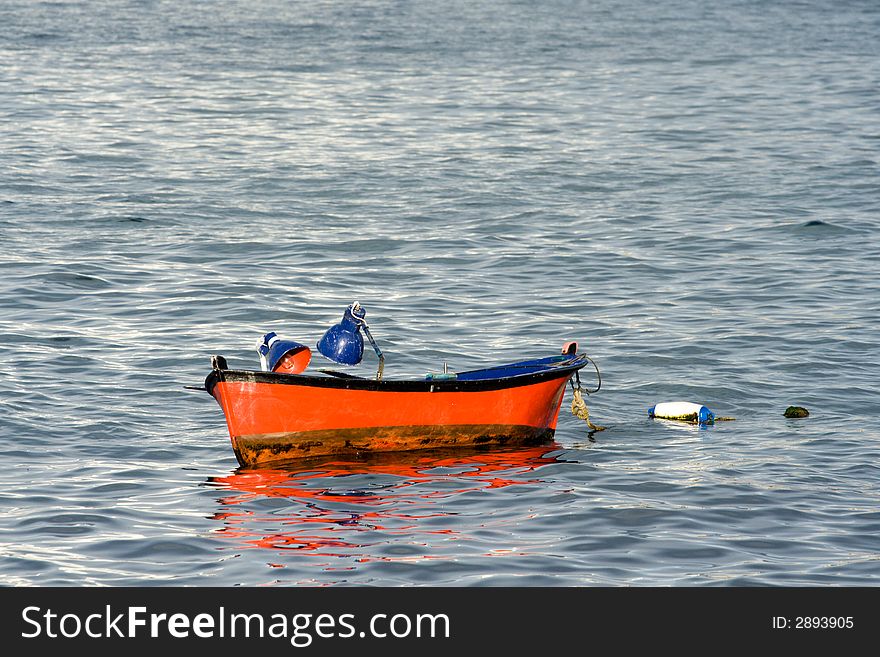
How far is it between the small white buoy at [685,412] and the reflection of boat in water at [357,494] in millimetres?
1802

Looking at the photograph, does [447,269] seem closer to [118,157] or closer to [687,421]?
[687,421]

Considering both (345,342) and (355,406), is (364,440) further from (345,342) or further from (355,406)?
(345,342)

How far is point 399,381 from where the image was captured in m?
13.7

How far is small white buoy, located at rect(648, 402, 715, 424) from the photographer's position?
15.9 meters

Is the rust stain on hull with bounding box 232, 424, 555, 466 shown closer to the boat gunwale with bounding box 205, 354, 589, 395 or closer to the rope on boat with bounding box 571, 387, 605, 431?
the boat gunwale with bounding box 205, 354, 589, 395

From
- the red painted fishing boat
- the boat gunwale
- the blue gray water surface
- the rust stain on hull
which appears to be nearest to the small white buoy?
the blue gray water surface

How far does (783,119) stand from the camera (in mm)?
38531

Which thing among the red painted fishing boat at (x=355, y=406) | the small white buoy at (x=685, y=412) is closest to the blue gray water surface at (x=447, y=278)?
the small white buoy at (x=685, y=412)

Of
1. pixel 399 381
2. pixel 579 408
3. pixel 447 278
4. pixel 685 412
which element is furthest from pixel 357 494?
pixel 447 278

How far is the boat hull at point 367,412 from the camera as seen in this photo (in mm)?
13453

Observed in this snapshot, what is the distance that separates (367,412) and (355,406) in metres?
0.17

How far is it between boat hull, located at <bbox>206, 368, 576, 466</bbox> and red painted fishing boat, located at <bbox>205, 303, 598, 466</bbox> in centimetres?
1
